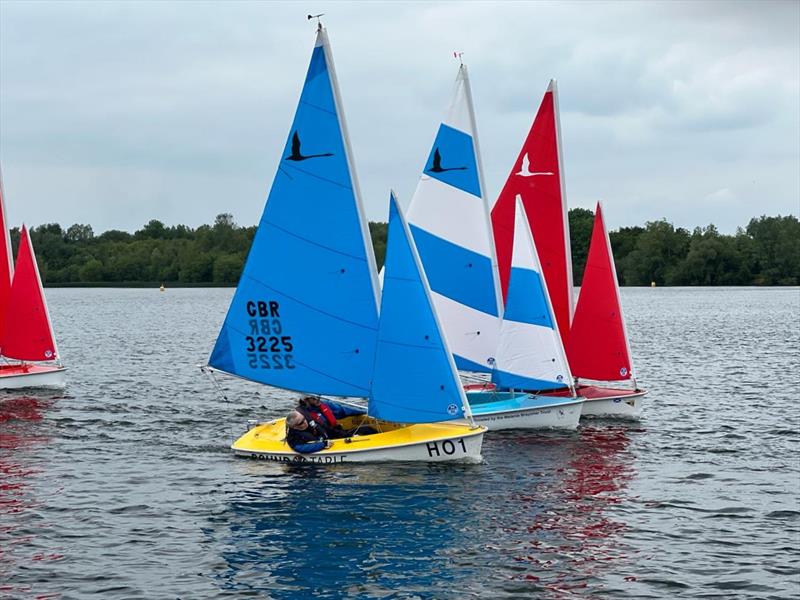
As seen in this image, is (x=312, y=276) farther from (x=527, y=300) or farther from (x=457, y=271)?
(x=457, y=271)

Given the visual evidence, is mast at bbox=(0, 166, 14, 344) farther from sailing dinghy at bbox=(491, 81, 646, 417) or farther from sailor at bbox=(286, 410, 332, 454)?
sailor at bbox=(286, 410, 332, 454)

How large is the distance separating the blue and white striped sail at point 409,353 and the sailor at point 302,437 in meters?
1.34

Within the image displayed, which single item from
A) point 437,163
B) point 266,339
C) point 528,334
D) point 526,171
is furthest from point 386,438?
point 526,171

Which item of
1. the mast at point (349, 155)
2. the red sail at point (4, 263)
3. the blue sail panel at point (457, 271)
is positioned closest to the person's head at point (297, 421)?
the mast at point (349, 155)

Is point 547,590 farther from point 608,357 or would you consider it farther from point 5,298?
point 5,298

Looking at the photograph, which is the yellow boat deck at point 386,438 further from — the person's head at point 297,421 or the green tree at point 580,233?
the green tree at point 580,233

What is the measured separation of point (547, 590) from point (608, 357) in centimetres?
1639

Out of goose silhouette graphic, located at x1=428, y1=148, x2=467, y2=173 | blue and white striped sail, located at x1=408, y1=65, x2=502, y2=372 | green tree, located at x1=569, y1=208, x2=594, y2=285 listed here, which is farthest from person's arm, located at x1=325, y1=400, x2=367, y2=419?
green tree, located at x1=569, y1=208, x2=594, y2=285

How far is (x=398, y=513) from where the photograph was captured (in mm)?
21406

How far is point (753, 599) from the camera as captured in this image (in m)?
16.8

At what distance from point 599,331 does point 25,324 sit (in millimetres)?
19922

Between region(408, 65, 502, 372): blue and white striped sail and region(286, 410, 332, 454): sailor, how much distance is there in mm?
8217

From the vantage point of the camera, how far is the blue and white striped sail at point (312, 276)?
82.0 feet

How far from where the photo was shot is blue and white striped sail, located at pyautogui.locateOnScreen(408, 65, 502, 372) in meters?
31.9
